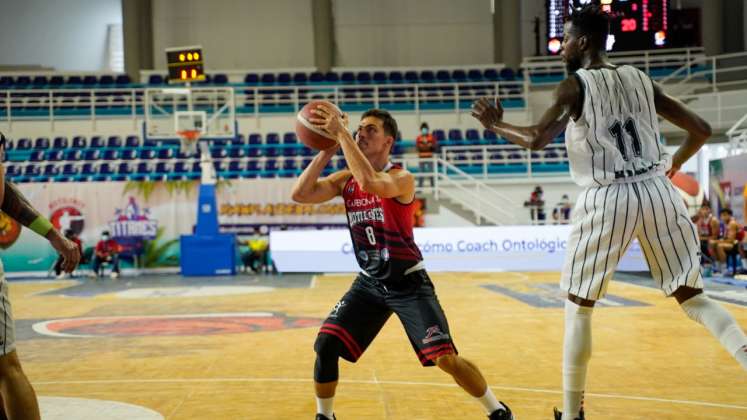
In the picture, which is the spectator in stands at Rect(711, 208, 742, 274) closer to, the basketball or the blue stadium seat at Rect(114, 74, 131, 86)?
the basketball

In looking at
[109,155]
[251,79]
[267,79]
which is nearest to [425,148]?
Answer: [267,79]

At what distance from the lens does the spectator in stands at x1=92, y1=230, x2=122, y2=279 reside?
1880 cm

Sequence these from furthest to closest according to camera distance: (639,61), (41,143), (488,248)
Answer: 1. (639,61)
2. (41,143)
3. (488,248)

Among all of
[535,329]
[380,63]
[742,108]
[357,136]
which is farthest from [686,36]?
[357,136]

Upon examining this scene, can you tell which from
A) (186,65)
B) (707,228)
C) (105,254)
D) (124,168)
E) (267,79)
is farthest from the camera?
(267,79)

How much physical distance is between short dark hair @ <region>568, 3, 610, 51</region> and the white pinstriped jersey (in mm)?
187

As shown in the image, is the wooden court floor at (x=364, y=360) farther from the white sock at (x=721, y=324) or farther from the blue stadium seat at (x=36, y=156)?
the blue stadium seat at (x=36, y=156)

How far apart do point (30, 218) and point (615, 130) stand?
264 centimetres

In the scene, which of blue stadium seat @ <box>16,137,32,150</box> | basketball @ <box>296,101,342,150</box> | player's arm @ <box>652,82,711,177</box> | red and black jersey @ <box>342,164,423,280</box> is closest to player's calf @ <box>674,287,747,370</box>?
player's arm @ <box>652,82,711,177</box>

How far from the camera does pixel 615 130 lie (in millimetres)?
3605

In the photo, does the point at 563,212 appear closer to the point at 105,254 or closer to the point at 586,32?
the point at 105,254

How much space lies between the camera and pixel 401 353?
7000mm

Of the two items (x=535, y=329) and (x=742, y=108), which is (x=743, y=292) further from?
(x=742, y=108)

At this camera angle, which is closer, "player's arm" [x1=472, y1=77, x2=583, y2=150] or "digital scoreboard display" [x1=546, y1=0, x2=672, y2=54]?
"player's arm" [x1=472, y1=77, x2=583, y2=150]
